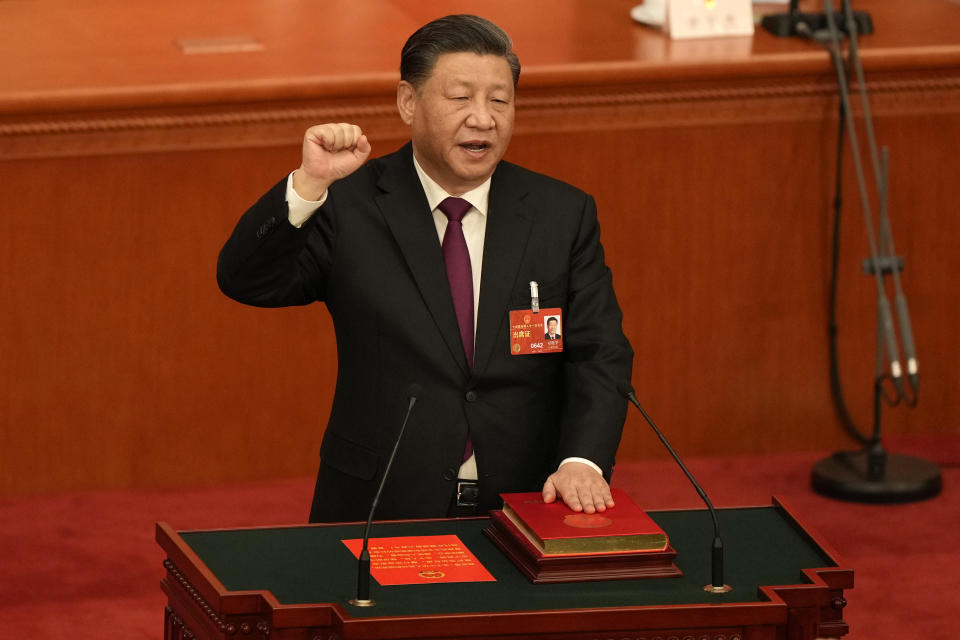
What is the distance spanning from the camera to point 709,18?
17.7 feet

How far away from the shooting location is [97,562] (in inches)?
181

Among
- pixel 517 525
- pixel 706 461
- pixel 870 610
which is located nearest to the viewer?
pixel 517 525

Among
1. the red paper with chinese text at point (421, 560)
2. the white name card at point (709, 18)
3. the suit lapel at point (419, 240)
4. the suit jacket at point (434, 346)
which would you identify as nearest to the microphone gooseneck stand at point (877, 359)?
the white name card at point (709, 18)

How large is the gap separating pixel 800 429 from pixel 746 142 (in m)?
0.85

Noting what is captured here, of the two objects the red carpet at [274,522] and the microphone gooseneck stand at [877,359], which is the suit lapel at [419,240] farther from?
the microphone gooseneck stand at [877,359]

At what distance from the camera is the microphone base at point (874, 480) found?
16.5 ft

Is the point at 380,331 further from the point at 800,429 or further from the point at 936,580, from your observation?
the point at 800,429

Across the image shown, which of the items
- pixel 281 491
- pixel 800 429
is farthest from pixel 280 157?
pixel 800 429

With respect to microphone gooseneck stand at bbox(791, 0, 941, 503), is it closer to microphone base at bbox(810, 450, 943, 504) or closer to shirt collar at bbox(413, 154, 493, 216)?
microphone base at bbox(810, 450, 943, 504)

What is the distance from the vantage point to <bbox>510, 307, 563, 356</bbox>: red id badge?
298cm

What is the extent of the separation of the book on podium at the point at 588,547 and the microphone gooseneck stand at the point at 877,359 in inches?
90.9

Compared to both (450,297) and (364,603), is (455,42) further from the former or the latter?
(364,603)

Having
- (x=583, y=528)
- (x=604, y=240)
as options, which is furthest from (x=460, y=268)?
(x=604, y=240)

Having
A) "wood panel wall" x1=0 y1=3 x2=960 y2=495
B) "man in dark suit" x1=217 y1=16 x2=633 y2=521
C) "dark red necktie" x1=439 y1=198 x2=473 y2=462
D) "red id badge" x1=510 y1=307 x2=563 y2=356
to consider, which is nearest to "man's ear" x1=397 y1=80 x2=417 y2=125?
"man in dark suit" x1=217 y1=16 x2=633 y2=521
